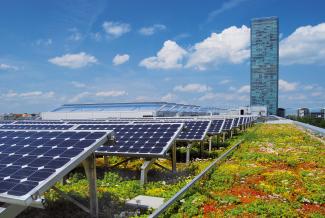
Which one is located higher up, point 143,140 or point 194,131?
point 194,131

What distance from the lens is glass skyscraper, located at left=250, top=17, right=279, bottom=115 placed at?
17288 cm

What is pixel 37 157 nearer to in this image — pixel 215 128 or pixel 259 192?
pixel 259 192

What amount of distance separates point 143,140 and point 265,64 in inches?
6764

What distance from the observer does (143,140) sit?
14.4 metres

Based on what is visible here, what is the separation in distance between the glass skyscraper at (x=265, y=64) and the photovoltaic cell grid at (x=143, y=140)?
166181mm

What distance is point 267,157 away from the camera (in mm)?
18219

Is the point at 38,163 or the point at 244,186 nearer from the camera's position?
the point at 38,163

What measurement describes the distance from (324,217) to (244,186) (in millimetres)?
3607

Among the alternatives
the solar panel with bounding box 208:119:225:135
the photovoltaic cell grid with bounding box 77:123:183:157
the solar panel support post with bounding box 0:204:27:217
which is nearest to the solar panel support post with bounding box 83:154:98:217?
the solar panel support post with bounding box 0:204:27:217

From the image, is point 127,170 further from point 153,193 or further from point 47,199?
point 47,199

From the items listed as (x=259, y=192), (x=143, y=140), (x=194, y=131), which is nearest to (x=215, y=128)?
(x=194, y=131)

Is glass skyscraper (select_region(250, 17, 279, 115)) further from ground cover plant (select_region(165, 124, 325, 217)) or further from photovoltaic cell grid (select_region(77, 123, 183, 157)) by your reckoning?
photovoltaic cell grid (select_region(77, 123, 183, 157))

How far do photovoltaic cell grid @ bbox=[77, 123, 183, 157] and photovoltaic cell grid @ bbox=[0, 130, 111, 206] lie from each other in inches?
183

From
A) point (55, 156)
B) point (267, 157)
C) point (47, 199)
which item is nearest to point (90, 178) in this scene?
point (55, 156)
